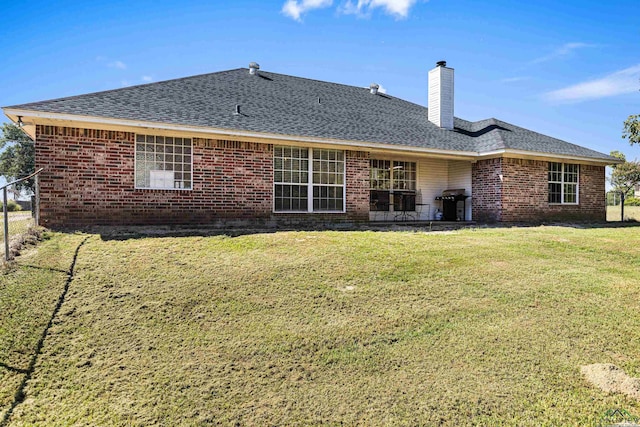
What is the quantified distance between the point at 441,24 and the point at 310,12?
411 cm

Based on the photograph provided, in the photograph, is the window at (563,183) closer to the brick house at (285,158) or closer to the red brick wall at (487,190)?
the brick house at (285,158)

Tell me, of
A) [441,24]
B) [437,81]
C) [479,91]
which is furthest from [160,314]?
[479,91]

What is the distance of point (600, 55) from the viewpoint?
14484mm

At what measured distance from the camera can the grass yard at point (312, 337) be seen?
3240 mm

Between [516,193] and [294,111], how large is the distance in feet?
26.5

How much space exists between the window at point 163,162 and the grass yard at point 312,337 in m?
3.01

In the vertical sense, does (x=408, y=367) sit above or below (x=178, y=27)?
below

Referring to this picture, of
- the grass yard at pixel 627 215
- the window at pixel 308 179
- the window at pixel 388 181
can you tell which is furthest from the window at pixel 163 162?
the grass yard at pixel 627 215

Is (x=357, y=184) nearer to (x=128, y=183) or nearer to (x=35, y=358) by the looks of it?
(x=128, y=183)

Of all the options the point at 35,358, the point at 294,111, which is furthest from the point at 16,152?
the point at 35,358

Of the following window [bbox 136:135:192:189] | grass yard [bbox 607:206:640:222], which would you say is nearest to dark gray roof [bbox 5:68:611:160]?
window [bbox 136:135:192:189]

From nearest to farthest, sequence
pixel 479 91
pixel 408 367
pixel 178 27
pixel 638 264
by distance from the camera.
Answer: pixel 408 367 → pixel 638 264 → pixel 178 27 → pixel 479 91

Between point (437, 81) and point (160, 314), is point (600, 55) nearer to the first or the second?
point (437, 81)

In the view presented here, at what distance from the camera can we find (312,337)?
4.26 metres
